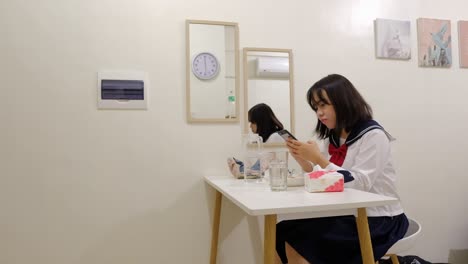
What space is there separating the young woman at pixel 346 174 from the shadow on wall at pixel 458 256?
1.04 metres

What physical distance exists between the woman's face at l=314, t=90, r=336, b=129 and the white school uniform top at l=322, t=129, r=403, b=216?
5.4 inches

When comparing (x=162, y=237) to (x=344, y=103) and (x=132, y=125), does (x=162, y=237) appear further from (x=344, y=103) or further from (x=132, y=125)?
(x=344, y=103)

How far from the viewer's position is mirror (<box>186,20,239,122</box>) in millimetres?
1800

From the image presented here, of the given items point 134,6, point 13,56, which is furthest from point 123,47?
point 13,56

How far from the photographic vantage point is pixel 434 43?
211cm

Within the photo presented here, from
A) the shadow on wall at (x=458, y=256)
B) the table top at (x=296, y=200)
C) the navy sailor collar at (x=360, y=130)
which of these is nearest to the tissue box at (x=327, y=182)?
the table top at (x=296, y=200)

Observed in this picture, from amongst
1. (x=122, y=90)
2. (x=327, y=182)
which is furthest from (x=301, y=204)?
(x=122, y=90)

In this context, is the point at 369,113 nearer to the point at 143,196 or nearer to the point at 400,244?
the point at 400,244

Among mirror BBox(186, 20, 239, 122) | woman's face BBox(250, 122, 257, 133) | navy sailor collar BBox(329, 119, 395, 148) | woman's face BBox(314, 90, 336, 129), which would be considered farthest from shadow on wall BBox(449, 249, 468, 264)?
mirror BBox(186, 20, 239, 122)

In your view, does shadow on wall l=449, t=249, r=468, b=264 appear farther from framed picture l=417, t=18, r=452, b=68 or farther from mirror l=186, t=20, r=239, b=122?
mirror l=186, t=20, r=239, b=122

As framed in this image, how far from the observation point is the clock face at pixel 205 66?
180 centimetres

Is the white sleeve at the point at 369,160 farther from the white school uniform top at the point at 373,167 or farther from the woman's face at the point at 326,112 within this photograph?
the woman's face at the point at 326,112

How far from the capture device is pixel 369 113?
148 centimetres

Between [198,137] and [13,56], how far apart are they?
36.4 inches
